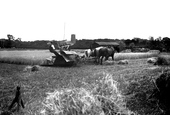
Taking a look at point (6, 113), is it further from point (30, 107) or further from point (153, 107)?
point (153, 107)

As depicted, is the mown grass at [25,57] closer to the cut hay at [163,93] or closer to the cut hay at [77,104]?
the cut hay at [163,93]

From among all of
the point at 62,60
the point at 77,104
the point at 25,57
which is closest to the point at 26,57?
the point at 25,57

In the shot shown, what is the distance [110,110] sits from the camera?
125 inches

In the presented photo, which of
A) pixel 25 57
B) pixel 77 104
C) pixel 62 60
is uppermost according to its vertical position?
pixel 77 104

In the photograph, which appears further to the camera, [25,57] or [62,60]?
[62,60]

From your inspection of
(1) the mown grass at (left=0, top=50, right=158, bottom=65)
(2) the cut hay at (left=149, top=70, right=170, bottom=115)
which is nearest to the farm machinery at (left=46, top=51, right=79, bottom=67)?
(1) the mown grass at (left=0, top=50, right=158, bottom=65)

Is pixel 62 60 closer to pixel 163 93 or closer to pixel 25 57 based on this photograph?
pixel 25 57

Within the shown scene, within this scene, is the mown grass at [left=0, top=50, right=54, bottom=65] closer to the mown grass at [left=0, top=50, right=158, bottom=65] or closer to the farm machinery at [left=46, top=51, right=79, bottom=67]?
the mown grass at [left=0, top=50, right=158, bottom=65]

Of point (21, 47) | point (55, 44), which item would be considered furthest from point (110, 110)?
point (21, 47)

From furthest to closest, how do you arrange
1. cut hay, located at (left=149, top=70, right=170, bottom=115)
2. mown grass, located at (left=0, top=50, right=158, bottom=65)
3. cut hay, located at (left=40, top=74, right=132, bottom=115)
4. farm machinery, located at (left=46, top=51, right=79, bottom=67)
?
farm machinery, located at (left=46, top=51, right=79, bottom=67)
mown grass, located at (left=0, top=50, right=158, bottom=65)
cut hay, located at (left=149, top=70, right=170, bottom=115)
cut hay, located at (left=40, top=74, right=132, bottom=115)

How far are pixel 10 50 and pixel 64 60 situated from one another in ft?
19.4

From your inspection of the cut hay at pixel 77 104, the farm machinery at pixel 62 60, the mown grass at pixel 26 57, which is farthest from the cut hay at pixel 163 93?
the mown grass at pixel 26 57

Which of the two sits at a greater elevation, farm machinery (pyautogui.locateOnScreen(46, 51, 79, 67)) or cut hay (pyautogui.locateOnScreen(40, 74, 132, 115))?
cut hay (pyautogui.locateOnScreen(40, 74, 132, 115))

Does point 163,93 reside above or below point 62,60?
above
